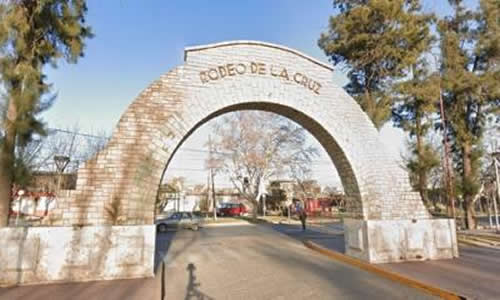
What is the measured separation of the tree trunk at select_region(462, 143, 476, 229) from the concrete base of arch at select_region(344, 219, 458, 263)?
33.3 ft

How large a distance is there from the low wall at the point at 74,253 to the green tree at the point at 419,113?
11.7 m

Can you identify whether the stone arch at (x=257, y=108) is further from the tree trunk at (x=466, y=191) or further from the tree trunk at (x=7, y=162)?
the tree trunk at (x=466, y=191)

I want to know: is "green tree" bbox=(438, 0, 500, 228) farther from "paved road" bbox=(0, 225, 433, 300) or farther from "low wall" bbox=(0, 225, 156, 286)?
"low wall" bbox=(0, 225, 156, 286)

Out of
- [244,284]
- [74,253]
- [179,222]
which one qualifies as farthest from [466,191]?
[74,253]

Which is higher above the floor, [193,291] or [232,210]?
[232,210]

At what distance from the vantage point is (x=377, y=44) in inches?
463

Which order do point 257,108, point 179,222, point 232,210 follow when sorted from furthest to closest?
point 232,210
point 179,222
point 257,108

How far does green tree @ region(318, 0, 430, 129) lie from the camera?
1170cm

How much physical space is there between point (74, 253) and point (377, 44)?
11.5 meters

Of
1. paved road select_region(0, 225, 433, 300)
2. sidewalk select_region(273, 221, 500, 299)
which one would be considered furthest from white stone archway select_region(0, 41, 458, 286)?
paved road select_region(0, 225, 433, 300)

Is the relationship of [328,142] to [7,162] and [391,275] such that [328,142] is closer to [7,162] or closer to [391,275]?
[391,275]

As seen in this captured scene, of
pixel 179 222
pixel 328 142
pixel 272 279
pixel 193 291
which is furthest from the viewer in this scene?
pixel 179 222

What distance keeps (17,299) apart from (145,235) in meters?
2.05

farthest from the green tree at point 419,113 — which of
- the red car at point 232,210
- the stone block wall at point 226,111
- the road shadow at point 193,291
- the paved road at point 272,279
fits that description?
the red car at point 232,210
